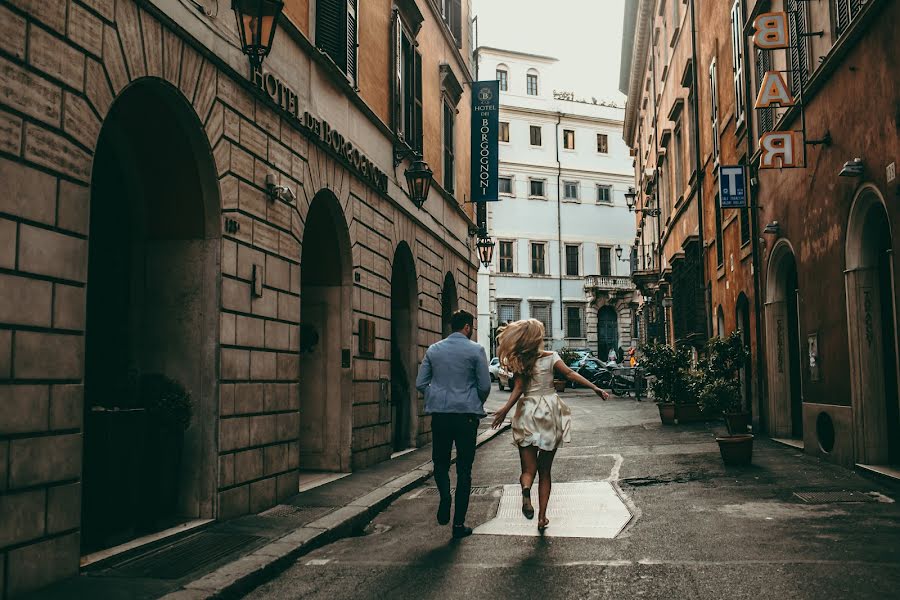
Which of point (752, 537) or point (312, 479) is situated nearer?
point (752, 537)

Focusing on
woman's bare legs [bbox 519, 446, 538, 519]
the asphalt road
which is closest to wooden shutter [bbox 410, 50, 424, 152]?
the asphalt road

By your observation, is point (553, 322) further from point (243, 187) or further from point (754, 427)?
point (243, 187)

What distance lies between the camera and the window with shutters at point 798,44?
481 inches

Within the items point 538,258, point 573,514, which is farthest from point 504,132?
point 573,514

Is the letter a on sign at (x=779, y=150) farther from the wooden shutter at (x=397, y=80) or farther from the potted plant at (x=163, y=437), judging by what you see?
the potted plant at (x=163, y=437)

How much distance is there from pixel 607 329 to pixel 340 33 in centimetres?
4965

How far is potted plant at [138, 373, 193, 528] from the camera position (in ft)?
23.4

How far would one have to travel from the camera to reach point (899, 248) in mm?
8984

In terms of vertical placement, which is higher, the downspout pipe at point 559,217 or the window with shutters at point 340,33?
the downspout pipe at point 559,217

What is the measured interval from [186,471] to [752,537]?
4.62 meters

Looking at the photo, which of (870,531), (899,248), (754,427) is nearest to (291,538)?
(870,531)

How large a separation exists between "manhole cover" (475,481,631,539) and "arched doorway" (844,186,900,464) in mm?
3022

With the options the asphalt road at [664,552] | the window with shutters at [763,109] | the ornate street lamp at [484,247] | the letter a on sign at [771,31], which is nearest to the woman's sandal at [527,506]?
the asphalt road at [664,552]

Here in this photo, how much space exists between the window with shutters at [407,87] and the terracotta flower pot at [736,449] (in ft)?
22.6
